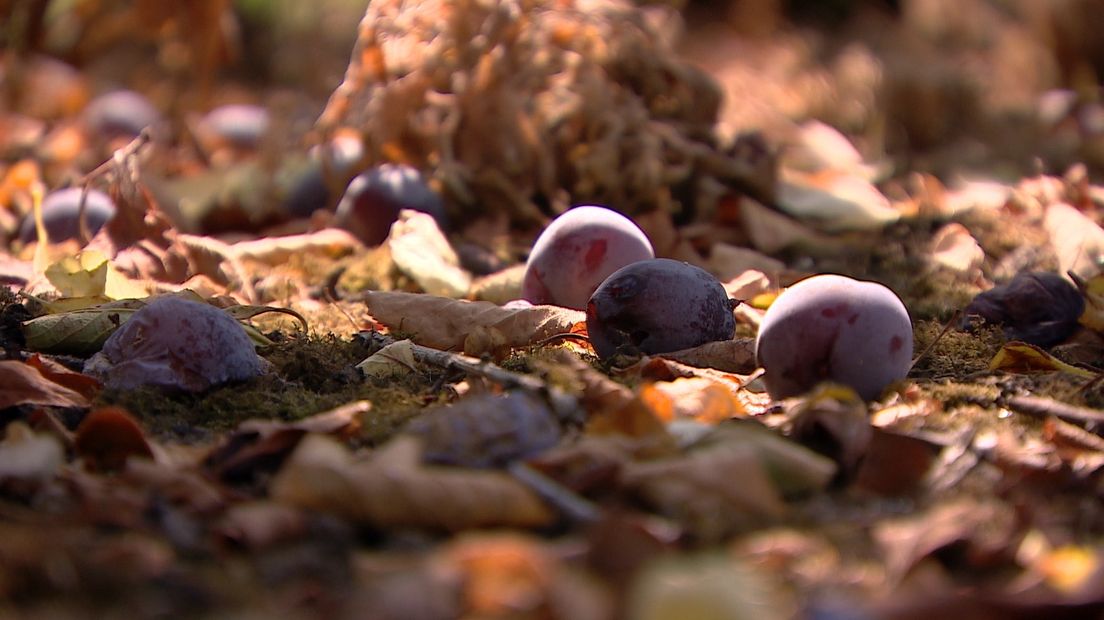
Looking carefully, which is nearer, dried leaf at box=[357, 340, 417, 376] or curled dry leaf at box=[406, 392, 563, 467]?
curled dry leaf at box=[406, 392, 563, 467]

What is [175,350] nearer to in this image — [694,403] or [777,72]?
[694,403]

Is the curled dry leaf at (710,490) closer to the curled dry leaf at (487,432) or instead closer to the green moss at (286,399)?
the curled dry leaf at (487,432)

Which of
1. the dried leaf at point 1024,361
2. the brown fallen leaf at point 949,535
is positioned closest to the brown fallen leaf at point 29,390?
the brown fallen leaf at point 949,535

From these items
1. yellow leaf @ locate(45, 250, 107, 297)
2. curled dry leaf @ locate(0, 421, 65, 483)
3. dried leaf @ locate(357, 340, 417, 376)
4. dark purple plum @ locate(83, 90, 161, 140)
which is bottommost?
dark purple plum @ locate(83, 90, 161, 140)

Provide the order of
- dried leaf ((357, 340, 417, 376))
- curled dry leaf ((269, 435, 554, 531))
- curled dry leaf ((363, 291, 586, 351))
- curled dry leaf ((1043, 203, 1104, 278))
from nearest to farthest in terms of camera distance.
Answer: curled dry leaf ((269, 435, 554, 531))
dried leaf ((357, 340, 417, 376))
curled dry leaf ((363, 291, 586, 351))
curled dry leaf ((1043, 203, 1104, 278))

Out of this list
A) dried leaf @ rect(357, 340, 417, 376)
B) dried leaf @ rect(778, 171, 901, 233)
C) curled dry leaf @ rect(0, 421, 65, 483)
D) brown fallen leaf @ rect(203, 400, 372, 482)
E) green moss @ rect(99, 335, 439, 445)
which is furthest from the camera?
dried leaf @ rect(778, 171, 901, 233)

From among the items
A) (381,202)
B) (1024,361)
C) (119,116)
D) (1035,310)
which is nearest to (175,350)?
(1024,361)

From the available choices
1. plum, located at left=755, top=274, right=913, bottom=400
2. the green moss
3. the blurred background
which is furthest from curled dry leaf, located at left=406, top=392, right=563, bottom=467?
the blurred background

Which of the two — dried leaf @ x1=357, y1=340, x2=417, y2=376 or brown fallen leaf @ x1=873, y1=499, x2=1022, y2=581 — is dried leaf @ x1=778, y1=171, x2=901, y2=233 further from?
brown fallen leaf @ x1=873, y1=499, x2=1022, y2=581
